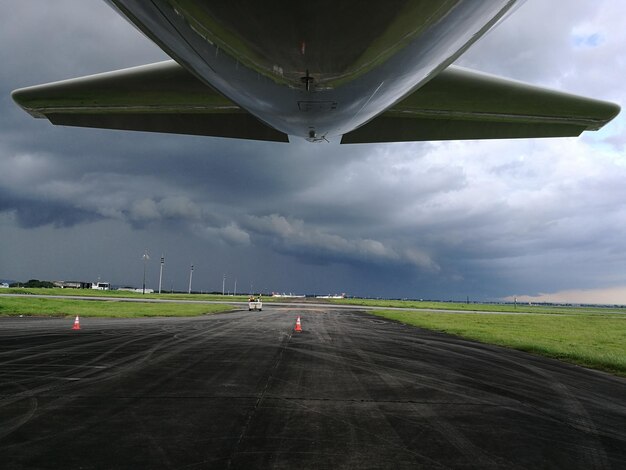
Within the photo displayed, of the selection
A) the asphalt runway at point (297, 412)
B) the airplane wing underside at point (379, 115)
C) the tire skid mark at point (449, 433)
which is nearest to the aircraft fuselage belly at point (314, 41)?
the airplane wing underside at point (379, 115)

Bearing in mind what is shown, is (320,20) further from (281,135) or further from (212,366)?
(212,366)

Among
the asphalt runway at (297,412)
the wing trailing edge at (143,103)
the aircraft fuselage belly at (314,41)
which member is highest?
the wing trailing edge at (143,103)

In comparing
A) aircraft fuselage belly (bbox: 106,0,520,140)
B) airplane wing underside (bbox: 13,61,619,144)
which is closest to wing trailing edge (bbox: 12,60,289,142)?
airplane wing underside (bbox: 13,61,619,144)

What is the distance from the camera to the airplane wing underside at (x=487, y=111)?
6.52 meters

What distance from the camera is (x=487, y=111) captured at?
6.95m

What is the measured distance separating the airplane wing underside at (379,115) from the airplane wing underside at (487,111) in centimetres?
1

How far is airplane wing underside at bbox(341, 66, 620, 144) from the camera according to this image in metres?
6.52

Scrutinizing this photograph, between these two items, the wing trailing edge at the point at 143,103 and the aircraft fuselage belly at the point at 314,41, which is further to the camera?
the wing trailing edge at the point at 143,103

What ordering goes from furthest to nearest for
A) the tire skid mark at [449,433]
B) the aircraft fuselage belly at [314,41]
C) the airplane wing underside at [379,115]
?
the airplane wing underside at [379,115], the tire skid mark at [449,433], the aircraft fuselage belly at [314,41]

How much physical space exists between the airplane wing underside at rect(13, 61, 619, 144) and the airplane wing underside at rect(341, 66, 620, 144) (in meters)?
0.01

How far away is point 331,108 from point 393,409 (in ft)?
13.6

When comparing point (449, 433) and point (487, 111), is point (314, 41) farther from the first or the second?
point (487, 111)

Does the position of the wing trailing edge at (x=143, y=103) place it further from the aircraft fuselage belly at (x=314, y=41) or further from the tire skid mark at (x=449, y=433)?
the tire skid mark at (x=449, y=433)

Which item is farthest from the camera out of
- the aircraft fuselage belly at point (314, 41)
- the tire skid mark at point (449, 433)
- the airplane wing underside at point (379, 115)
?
the airplane wing underside at point (379, 115)
